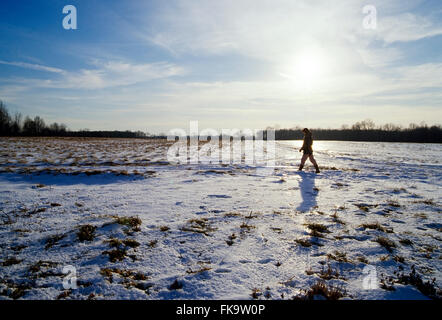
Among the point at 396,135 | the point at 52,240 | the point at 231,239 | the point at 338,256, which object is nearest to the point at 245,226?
the point at 231,239

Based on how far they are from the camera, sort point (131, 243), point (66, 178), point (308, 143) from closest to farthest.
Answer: point (131, 243)
point (66, 178)
point (308, 143)

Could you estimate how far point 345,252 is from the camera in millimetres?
4078

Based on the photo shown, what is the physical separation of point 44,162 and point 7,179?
4887mm

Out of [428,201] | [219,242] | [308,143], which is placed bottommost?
[219,242]

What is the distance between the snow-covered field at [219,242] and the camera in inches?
124

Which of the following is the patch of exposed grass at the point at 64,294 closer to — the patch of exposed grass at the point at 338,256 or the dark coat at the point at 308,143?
the patch of exposed grass at the point at 338,256

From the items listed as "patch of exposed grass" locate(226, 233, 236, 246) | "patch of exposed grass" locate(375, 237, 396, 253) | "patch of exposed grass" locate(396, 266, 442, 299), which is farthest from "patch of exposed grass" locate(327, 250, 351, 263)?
"patch of exposed grass" locate(226, 233, 236, 246)

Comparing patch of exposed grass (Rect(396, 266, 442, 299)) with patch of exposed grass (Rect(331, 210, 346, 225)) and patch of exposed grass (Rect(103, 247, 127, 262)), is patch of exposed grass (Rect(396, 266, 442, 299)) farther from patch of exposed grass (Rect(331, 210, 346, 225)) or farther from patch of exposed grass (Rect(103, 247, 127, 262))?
patch of exposed grass (Rect(103, 247, 127, 262))

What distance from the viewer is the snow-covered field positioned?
10.3ft

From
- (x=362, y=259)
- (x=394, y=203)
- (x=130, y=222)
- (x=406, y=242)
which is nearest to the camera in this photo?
(x=362, y=259)

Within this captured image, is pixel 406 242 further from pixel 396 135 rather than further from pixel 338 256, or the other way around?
pixel 396 135

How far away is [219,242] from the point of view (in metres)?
4.43

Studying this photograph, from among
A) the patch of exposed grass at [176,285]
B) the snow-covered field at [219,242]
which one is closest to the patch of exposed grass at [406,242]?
the snow-covered field at [219,242]

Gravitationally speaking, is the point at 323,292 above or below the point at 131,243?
below
